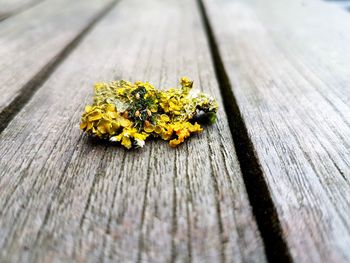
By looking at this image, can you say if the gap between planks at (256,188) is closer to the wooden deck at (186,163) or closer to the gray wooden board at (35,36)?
the wooden deck at (186,163)

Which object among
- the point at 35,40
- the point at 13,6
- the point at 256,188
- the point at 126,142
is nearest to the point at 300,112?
the point at 256,188

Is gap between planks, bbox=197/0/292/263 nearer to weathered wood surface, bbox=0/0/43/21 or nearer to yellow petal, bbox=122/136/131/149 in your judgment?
yellow petal, bbox=122/136/131/149

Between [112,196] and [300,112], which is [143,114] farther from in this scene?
[300,112]

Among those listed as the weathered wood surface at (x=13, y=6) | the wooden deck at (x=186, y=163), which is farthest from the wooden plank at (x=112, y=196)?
the weathered wood surface at (x=13, y=6)

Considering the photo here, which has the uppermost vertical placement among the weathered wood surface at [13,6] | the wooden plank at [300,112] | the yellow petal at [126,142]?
the yellow petal at [126,142]

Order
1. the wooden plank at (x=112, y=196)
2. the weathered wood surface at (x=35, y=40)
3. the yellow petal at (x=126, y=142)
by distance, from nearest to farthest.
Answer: the wooden plank at (x=112, y=196) < the yellow petal at (x=126, y=142) < the weathered wood surface at (x=35, y=40)

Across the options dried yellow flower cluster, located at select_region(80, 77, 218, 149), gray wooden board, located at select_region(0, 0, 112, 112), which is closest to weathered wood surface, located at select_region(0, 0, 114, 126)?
gray wooden board, located at select_region(0, 0, 112, 112)

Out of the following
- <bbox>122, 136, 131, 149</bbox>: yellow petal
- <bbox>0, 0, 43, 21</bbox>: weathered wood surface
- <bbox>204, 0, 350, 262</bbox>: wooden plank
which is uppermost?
<bbox>122, 136, 131, 149</bbox>: yellow petal

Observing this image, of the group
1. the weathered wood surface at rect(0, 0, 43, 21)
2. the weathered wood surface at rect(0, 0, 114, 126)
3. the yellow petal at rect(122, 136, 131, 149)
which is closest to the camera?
the yellow petal at rect(122, 136, 131, 149)
